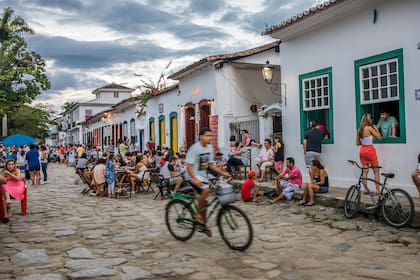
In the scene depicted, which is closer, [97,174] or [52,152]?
[97,174]

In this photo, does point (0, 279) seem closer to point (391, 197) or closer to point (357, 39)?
point (391, 197)

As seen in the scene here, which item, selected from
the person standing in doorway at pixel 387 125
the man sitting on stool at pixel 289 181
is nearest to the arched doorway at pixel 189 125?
the man sitting on stool at pixel 289 181

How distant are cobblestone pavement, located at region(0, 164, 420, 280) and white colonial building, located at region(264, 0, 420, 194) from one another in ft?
5.91

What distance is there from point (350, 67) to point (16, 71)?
66.0 feet

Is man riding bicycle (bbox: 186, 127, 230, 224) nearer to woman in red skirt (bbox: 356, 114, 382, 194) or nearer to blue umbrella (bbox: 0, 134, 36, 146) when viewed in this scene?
woman in red skirt (bbox: 356, 114, 382, 194)

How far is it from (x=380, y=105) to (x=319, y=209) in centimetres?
262

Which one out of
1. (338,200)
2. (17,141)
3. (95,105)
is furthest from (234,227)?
(95,105)

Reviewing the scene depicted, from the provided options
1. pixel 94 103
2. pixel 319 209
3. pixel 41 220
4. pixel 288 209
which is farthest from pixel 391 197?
pixel 94 103

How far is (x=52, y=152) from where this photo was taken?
4409 cm

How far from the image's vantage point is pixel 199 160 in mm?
6934

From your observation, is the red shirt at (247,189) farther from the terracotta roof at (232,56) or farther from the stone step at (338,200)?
the terracotta roof at (232,56)

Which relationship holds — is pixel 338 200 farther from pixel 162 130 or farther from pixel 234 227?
pixel 162 130

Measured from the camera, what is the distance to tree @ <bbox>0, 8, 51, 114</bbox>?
2509 cm

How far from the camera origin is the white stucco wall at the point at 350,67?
355 inches
